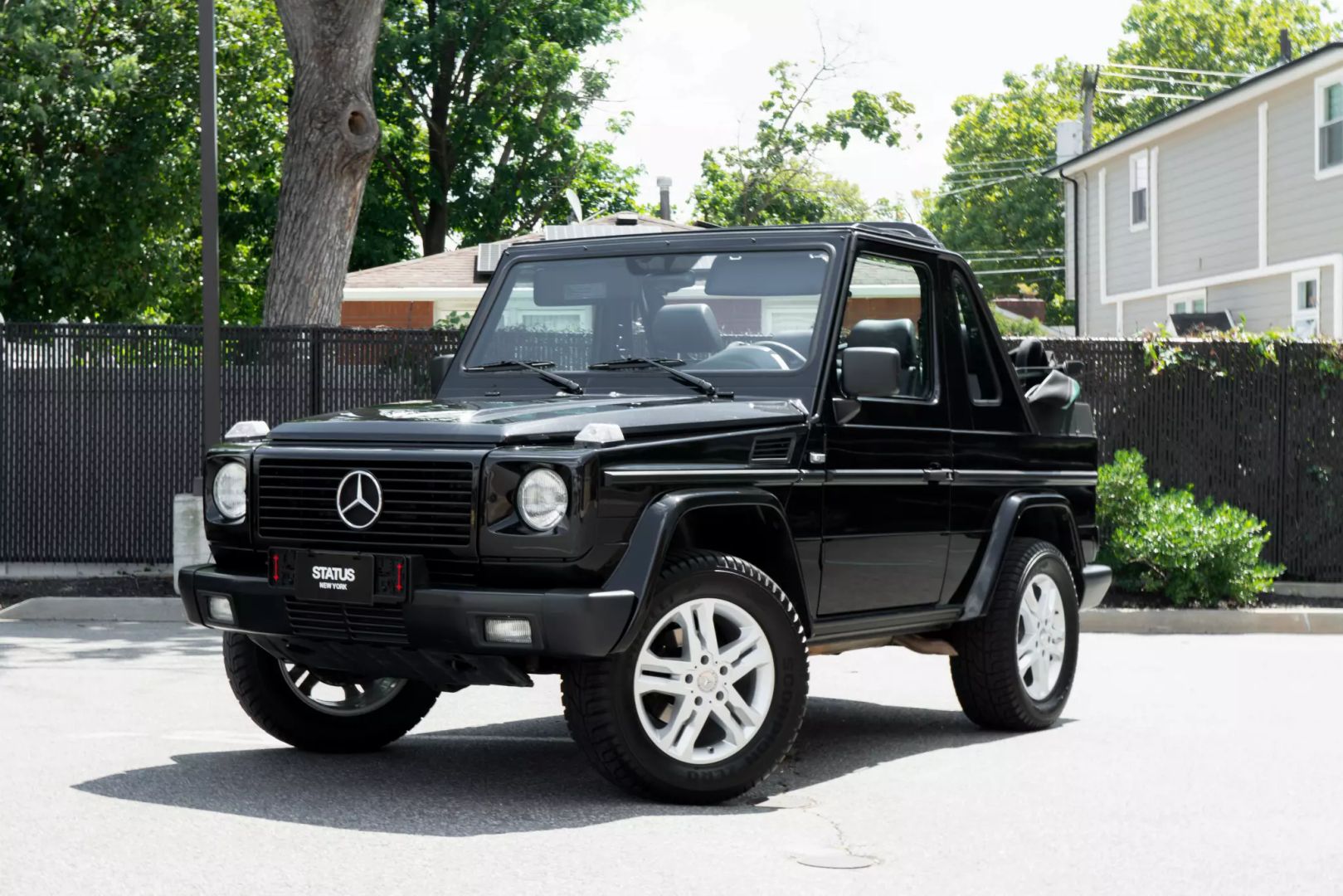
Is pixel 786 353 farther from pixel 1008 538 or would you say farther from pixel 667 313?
pixel 1008 538

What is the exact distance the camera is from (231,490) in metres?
6.75

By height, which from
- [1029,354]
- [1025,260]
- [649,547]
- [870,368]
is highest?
[1025,260]

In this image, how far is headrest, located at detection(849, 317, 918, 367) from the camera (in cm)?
740

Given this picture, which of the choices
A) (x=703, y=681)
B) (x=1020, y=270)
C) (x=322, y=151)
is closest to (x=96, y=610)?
(x=322, y=151)

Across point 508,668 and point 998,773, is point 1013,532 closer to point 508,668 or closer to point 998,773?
point 998,773

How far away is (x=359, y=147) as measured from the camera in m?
16.7

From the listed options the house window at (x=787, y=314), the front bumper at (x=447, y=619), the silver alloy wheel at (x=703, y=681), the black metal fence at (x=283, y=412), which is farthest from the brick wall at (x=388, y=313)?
the silver alloy wheel at (x=703, y=681)

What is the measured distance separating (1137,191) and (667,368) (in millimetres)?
27249

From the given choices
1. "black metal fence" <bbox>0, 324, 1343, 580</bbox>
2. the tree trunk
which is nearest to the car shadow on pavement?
"black metal fence" <bbox>0, 324, 1343, 580</bbox>

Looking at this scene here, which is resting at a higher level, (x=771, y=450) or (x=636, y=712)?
(x=771, y=450)

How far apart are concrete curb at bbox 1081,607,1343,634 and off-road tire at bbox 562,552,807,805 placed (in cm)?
825

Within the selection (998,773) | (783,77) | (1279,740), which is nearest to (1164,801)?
(998,773)

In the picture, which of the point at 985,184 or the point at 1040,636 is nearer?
the point at 1040,636

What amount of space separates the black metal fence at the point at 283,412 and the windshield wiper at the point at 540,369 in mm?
→ 8239
